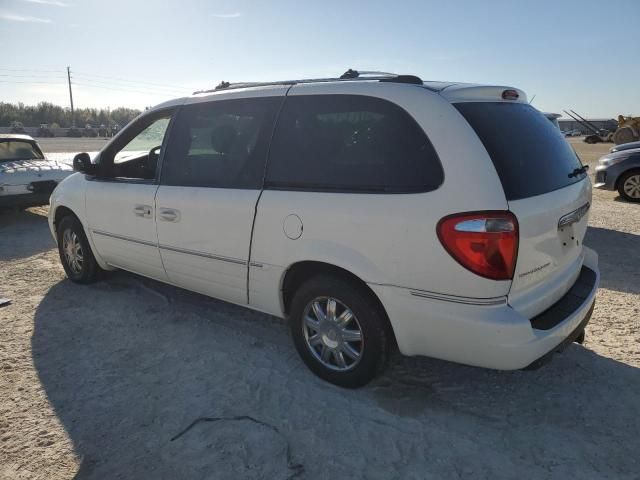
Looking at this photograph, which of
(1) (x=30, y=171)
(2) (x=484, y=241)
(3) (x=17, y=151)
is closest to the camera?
(2) (x=484, y=241)

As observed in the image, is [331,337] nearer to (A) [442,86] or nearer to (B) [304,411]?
(B) [304,411]

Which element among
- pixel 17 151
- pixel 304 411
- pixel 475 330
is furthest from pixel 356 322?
pixel 17 151

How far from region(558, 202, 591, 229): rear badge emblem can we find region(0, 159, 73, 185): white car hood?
8.21 metres

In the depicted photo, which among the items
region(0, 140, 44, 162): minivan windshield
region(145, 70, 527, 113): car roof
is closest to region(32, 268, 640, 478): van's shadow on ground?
region(145, 70, 527, 113): car roof

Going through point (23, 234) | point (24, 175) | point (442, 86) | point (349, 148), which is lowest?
point (23, 234)

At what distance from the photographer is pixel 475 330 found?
2.30m

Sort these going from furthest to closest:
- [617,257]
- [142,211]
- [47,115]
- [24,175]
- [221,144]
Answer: [47,115]
[24,175]
[617,257]
[142,211]
[221,144]

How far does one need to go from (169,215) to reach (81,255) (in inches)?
71.0

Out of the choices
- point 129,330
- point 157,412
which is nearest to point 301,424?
point 157,412

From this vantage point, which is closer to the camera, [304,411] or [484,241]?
[484,241]

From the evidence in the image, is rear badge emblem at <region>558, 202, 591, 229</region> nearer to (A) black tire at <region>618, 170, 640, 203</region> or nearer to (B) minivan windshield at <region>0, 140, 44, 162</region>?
(A) black tire at <region>618, 170, 640, 203</region>

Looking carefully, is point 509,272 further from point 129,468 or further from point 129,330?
point 129,330

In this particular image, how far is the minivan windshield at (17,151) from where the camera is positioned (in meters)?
8.72

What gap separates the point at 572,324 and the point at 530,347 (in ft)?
1.52
